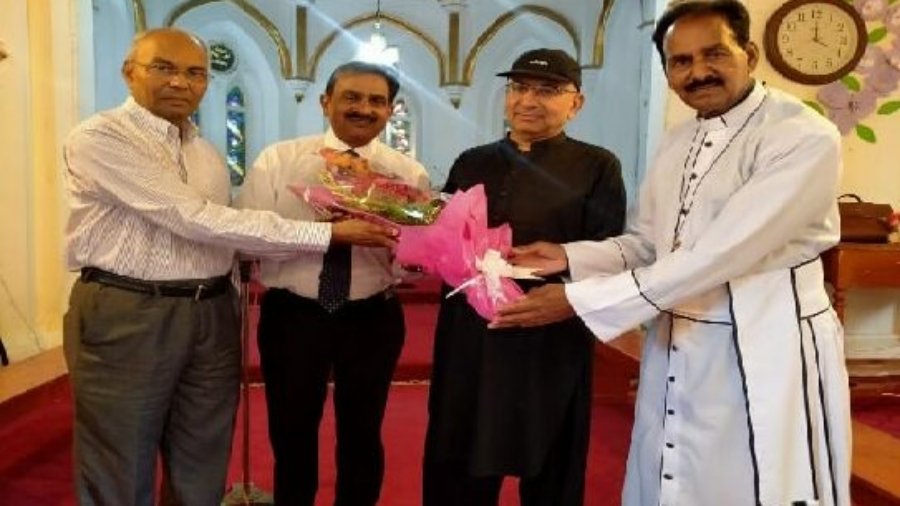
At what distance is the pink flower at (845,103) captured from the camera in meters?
4.46

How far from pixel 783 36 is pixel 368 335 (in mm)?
3196

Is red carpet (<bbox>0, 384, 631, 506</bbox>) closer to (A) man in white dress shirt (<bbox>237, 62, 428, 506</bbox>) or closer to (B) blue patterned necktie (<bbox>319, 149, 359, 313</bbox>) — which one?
(A) man in white dress shirt (<bbox>237, 62, 428, 506</bbox>)

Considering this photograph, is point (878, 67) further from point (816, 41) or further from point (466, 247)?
point (466, 247)

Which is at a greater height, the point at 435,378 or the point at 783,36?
the point at 783,36

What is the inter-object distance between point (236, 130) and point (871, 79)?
33.0 ft

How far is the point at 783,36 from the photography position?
173 inches

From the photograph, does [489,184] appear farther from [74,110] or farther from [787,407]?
[74,110]

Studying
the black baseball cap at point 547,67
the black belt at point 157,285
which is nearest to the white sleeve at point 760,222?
the black baseball cap at point 547,67

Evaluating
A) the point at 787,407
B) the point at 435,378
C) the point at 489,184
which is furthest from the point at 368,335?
the point at 787,407

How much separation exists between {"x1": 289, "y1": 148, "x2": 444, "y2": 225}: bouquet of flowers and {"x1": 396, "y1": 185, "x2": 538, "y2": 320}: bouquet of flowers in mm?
86

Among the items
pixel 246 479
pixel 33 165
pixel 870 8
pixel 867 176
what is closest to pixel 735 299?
pixel 246 479

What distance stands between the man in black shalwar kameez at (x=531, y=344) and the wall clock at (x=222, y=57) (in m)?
11.1

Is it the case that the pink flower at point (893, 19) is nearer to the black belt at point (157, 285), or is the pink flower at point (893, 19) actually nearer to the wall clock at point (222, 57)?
the black belt at point (157, 285)

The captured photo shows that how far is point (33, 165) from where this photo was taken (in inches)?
184
